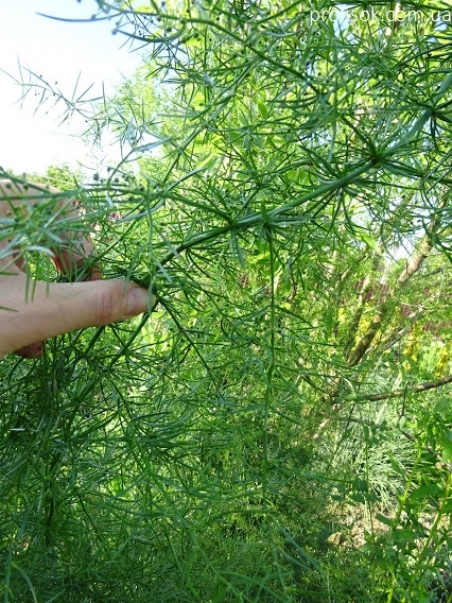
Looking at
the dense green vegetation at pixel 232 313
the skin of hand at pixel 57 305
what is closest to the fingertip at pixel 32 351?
the dense green vegetation at pixel 232 313

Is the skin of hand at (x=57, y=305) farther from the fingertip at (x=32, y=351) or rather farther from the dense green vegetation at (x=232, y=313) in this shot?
the fingertip at (x=32, y=351)

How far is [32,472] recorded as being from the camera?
0.70 meters

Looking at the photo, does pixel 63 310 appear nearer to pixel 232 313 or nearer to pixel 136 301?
pixel 136 301

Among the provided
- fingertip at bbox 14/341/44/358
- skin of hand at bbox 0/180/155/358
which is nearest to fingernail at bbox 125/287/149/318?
skin of hand at bbox 0/180/155/358

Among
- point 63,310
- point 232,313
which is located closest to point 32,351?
point 63,310

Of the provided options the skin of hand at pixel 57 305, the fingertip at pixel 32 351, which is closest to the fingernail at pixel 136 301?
the skin of hand at pixel 57 305

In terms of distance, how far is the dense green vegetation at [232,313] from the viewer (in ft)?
1.85

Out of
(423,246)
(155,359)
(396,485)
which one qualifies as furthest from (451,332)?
(155,359)

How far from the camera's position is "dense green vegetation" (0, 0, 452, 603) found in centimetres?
56

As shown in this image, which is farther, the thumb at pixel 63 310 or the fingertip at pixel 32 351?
the fingertip at pixel 32 351

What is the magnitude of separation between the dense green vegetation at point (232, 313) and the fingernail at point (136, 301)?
0.01m

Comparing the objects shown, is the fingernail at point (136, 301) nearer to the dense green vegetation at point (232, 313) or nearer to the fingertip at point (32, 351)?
the dense green vegetation at point (232, 313)

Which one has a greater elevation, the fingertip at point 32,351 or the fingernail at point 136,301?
the fingernail at point 136,301

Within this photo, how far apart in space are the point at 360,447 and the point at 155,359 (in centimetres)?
95
